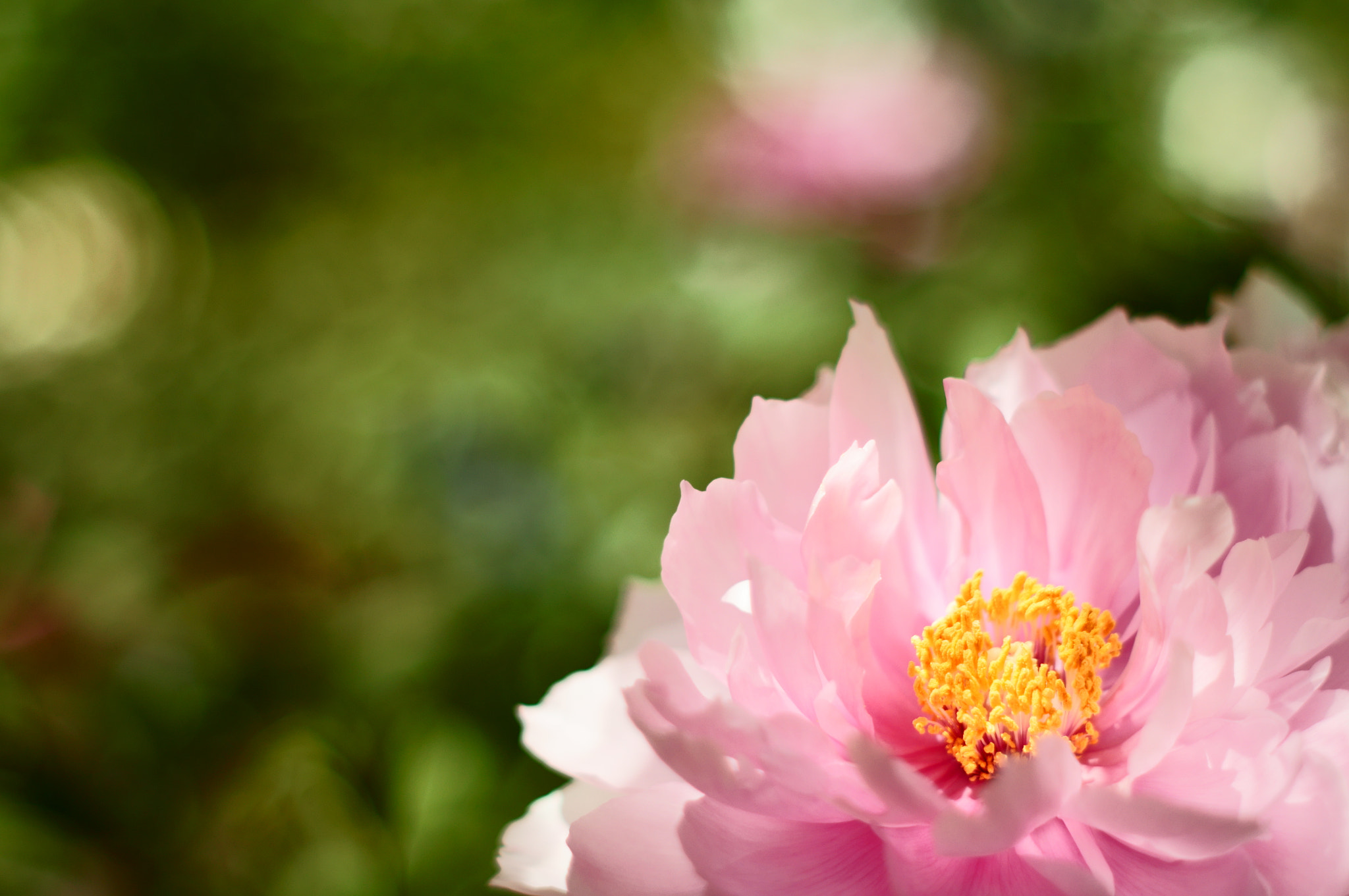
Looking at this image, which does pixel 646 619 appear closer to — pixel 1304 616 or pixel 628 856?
pixel 628 856

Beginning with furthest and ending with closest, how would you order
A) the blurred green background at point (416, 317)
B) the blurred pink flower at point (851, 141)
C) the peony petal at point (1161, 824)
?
the blurred pink flower at point (851, 141) < the blurred green background at point (416, 317) < the peony petal at point (1161, 824)

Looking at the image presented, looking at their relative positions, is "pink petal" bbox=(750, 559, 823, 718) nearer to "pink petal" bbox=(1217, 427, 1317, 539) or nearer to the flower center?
the flower center

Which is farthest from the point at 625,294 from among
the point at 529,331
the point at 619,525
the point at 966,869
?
the point at 966,869

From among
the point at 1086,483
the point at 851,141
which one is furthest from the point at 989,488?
the point at 851,141

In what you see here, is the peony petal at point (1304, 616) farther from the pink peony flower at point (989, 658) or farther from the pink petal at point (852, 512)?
the pink petal at point (852, 512)

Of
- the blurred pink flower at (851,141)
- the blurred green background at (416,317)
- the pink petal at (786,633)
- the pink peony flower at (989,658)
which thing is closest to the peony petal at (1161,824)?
the pink peony flower at (989,658)
